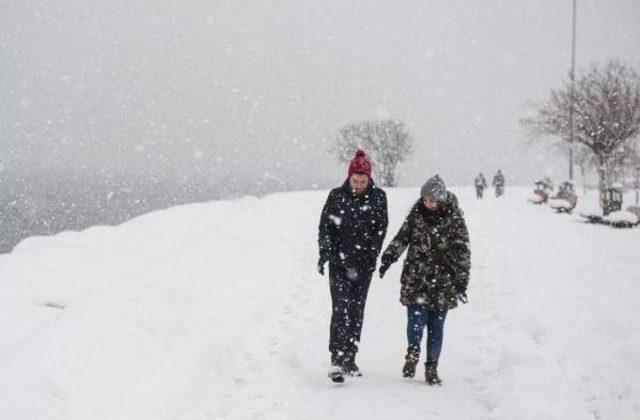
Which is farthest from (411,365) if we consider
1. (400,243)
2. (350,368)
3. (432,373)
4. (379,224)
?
(379,224)

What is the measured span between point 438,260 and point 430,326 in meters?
0.68

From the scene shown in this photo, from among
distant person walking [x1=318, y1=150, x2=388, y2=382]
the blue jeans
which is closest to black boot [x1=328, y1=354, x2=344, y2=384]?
distant person walking [x1=318, y1=150, x2=388, y2=382]

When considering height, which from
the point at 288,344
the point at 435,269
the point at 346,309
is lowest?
the point at 288,344

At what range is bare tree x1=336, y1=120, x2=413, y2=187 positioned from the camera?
80787mm

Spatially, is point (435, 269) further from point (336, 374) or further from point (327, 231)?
point (336, 374)

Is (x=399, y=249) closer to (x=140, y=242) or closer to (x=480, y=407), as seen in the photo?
(x=480, y=407)

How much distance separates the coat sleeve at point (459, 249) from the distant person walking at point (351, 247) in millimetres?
742

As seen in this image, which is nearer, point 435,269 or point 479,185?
point 435,269

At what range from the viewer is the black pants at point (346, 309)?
6.03m

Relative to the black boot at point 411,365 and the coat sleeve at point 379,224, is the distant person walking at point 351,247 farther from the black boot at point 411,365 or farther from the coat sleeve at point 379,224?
the black boot at point 411,365

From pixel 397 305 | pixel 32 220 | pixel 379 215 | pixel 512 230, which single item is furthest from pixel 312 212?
pixel 32 220

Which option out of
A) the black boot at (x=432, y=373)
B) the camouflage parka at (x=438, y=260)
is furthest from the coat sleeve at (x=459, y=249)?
the black boot at (x=432, y=373)

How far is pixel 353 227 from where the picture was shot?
604 centimetres

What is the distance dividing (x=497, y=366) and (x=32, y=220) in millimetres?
127776
